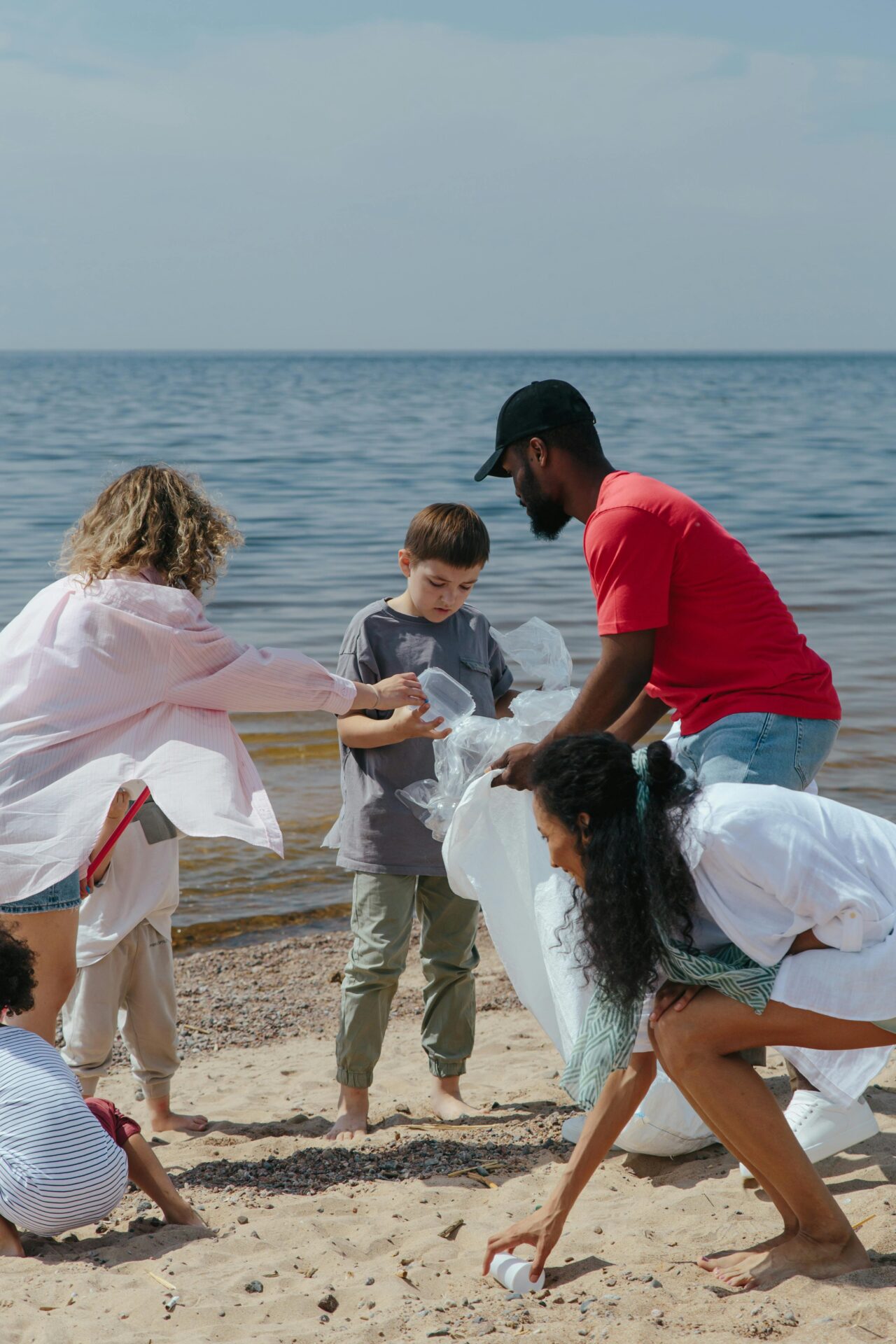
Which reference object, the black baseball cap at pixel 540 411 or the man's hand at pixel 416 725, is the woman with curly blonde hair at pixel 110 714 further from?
the black baseball cap at pixel 540 411

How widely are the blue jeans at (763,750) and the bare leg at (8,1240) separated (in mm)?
1855

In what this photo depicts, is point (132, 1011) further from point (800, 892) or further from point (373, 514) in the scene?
point (373, 514)

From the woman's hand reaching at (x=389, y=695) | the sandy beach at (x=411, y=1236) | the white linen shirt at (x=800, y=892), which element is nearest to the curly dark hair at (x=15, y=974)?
the sandy beach at (x=411, y=1236)

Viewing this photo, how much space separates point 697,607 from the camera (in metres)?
2.99

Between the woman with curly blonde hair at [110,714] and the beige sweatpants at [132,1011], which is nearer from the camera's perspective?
the woman with curly blonde hair at [110,714]

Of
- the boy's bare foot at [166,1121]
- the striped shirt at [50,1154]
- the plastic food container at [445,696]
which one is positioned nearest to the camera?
the striped shirt at [50,1154]

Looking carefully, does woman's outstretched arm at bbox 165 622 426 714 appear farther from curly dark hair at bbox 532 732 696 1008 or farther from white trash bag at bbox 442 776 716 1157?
curly dark hair at bbox 532 732 696 1008

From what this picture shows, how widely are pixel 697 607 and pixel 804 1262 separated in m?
1.41

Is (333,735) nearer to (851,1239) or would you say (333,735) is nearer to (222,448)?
(851,1239)

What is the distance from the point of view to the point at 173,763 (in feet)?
10.4

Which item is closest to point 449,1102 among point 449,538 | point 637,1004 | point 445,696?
point 445,696

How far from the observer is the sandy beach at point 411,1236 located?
2.41 metres

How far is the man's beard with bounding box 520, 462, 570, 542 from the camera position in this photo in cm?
326

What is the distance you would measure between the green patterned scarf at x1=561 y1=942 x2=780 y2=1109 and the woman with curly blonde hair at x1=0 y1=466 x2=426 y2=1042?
898 mm
